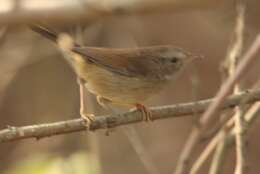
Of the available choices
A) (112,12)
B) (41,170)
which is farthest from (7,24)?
(41,170)

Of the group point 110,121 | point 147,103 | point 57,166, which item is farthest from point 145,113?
point 147,103

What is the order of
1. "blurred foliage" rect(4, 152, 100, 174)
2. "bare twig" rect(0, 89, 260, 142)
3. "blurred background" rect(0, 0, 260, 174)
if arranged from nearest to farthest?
1. "bare twig" rect(0, 89, 260, 142)
2. "blurred foliage" rect(4, 152, 100, 174)
3. "blurred background" rect(0, 0, 260, 174)

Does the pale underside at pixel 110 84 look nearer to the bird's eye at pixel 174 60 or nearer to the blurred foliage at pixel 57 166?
the bird's eye at pixel 174 60

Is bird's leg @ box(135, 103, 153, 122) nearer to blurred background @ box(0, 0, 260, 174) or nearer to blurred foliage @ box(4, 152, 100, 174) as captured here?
blurred foliage @ box(4, 152, 100, 174)

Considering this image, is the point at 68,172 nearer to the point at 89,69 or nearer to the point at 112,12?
the point at 89,69

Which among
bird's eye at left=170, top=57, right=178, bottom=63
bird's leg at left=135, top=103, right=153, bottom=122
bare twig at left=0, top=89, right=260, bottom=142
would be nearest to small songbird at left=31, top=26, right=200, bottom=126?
bird's leg at left=135, top=103, right=153, bottom=122
